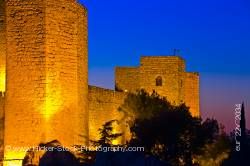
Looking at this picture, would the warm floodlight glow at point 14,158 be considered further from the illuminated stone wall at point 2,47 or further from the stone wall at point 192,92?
the stone wall at point 192,92

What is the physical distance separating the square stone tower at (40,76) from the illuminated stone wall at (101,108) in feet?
12.7

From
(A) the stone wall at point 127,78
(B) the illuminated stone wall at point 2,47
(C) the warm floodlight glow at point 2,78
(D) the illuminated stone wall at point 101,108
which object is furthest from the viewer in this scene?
(A) the stone wall at point 127,78

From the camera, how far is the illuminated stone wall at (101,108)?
92.4 ft

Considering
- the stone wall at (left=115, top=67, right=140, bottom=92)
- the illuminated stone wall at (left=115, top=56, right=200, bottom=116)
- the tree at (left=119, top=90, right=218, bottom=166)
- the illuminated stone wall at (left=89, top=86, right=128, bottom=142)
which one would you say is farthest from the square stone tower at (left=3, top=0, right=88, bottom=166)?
the stone wall at (left=115, top=67, right=140, bottom=92)

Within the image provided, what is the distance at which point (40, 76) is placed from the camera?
23297 mm

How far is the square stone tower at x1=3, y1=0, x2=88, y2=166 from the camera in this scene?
2327 centimetres

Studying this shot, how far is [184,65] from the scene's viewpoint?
126 ft

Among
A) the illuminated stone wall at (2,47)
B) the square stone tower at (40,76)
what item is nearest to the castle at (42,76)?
the square stone tower at (40,76)

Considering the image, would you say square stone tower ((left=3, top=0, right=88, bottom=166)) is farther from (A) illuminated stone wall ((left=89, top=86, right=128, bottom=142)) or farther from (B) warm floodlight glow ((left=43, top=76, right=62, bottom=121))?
(A) illuminated stone wall ((left=89, top=86, right=128, bottom=142))

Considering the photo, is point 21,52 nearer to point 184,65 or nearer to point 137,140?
point 137,140

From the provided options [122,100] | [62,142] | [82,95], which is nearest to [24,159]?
[62,142]

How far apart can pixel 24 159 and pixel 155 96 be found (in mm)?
11281

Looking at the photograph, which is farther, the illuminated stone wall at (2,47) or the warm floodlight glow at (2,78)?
the illuminated stone wall at (2,47)

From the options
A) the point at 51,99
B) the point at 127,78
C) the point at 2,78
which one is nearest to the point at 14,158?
the point at 51,99
